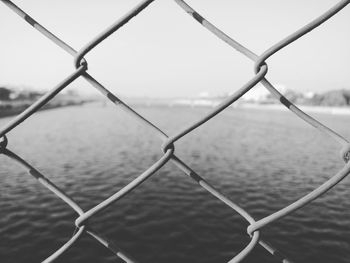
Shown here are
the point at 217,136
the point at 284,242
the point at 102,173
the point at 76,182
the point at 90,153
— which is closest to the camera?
the point at 284,242

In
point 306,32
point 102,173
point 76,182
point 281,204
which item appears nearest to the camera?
point 306,32

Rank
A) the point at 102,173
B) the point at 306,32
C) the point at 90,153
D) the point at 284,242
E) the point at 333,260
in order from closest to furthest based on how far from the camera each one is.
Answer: the point at 306,32, the point at 333,260, the point at 284,242, the point at 102,173, the point at 90,153

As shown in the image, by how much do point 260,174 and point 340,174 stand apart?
26.5 metres

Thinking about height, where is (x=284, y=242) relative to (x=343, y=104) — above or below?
below

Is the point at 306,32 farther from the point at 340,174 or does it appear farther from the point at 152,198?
the point at 152,198

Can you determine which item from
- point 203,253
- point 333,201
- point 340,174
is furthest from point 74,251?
point 333,201

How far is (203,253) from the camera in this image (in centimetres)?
1320

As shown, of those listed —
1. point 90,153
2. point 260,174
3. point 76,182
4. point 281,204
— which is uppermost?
point 90,153

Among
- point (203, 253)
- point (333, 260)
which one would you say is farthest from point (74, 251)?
point (333, 260)

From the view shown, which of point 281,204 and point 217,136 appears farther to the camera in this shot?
point 217,136

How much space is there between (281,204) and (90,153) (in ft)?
78.2

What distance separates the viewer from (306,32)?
2.58ft

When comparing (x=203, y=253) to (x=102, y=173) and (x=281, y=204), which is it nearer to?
Answer: (x=281, y=204)

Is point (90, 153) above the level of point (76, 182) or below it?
above
